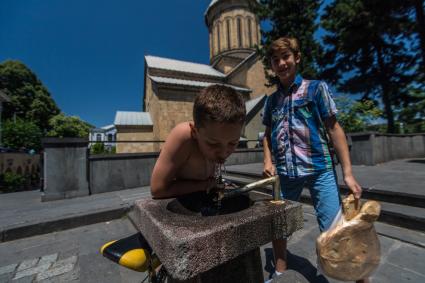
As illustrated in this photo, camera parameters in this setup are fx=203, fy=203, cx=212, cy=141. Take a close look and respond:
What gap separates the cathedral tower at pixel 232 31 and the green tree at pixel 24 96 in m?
28.1

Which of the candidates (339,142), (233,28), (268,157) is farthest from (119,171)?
(233,28)

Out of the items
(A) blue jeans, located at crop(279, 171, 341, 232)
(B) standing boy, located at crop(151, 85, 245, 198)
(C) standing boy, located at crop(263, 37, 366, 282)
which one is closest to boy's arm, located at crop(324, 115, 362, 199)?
(C) standing boy, located at crop(263, 37, 366, 282)

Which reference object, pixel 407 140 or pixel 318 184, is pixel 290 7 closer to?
pixel 407 140

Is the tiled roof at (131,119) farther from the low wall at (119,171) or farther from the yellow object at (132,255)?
the yellow object at (132,255)

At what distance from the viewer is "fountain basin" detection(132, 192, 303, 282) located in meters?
0.68

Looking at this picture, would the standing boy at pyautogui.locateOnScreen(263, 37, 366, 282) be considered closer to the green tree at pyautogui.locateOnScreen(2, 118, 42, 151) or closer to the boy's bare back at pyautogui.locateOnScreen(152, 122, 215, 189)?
the boy's bare back at pyautogui.locateOnScreen(152, 122, 215, 189)

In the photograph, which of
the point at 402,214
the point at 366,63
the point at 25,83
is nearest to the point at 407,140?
the point at 366,63

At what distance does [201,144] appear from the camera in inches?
44.6

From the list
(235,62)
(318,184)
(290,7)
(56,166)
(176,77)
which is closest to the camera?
(318,184)

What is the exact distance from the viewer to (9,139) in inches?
583

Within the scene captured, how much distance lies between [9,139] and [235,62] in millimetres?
22244

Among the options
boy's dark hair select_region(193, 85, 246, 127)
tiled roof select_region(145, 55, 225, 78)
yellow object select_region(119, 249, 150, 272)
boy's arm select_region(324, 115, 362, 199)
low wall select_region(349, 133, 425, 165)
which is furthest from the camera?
tiled roof select_region(145, 55, 225, 78)

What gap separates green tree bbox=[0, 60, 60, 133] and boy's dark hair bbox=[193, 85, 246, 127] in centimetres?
3781

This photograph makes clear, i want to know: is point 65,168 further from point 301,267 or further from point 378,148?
point 378,148
